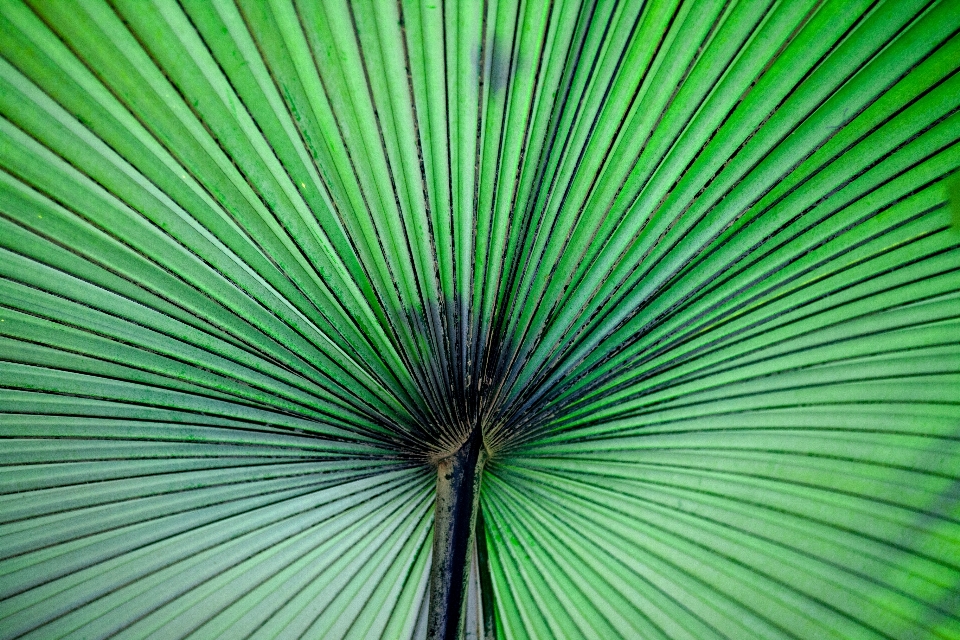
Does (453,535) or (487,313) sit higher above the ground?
(487,313)

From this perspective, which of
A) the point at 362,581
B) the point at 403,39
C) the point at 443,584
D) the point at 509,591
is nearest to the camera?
the point at 403,39

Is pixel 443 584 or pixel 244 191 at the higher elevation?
pixel 244 191

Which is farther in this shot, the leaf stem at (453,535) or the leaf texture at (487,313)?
the leaf stem at (453,535)

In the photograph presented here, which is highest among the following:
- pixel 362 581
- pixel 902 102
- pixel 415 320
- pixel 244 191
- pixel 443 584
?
pixel 902 102

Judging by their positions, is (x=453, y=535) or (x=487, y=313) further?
(x=453, y=535)

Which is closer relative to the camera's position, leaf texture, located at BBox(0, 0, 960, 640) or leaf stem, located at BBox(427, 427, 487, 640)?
leaf texture, located at BBox(0, 0, 960, 640)

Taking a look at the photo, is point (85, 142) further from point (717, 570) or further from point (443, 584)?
point (717, 570)

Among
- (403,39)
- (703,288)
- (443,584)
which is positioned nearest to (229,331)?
(403,39)

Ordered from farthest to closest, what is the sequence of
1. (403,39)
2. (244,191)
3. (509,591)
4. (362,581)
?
1. (509,591)
2. (362,581)
3. (244,191)
4. (403,39)
